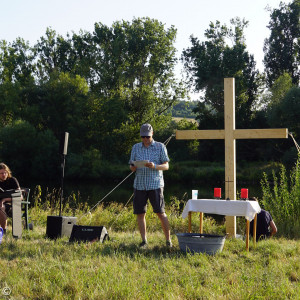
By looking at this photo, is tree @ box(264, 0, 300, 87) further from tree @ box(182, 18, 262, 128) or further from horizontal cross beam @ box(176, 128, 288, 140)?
horizontal cross beam @ box(176, 128, 288, 140)

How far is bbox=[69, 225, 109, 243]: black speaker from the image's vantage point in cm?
614

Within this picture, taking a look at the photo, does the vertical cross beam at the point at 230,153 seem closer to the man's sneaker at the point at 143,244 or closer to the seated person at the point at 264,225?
the seated person at the point at 264,225

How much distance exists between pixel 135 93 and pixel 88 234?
3072 centimetres

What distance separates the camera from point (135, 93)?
120 ft

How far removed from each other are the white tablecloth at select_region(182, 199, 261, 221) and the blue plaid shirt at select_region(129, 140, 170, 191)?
52cm

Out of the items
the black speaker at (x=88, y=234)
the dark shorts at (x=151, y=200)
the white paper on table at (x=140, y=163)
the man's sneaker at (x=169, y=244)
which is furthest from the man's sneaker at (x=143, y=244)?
the white paper on table at (x=140, y=163)

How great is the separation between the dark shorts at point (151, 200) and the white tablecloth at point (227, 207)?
397 mm

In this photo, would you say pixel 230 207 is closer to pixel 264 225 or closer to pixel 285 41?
pixel 264 225

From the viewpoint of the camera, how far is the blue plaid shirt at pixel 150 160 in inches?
230

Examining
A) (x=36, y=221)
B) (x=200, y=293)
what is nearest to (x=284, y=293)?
(x=200, y=293)

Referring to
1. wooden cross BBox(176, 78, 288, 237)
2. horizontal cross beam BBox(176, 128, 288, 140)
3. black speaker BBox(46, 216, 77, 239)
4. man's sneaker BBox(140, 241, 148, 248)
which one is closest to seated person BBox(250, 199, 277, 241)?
wooden cross BBox(176, 78, 288, 237)

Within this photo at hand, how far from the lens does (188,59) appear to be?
128 ft

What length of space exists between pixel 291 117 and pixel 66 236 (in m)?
23.7

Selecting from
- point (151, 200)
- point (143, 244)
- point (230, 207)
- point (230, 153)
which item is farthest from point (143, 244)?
point (230, 153)
